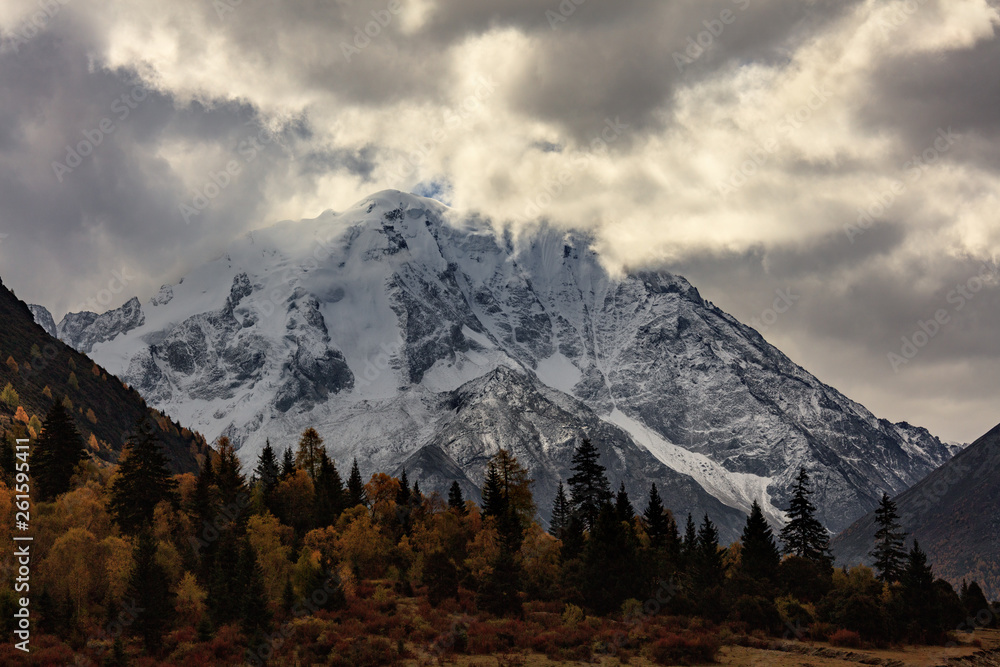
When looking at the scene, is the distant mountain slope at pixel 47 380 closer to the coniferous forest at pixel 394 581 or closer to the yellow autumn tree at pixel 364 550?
the coniferous forest at pixel 394 581

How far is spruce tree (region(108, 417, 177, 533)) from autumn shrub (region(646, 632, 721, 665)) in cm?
5043

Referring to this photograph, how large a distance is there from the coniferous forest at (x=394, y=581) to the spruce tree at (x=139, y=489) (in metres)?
0.18

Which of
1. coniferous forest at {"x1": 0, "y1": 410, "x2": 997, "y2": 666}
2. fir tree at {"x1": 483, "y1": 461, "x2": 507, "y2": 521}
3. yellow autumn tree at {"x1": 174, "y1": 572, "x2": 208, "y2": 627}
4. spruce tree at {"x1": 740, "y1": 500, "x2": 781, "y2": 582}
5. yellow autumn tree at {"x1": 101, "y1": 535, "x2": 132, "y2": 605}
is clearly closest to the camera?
coniferous forest at {"x1": 0, "y1": 410, "x2": 997, "y2": 666}

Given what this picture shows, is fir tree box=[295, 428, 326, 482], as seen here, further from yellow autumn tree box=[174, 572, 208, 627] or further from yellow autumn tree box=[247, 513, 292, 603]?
yellow autumn tree box=[174, 572, 208, 627]

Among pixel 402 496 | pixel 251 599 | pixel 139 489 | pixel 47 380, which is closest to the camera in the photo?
pixel 251 599

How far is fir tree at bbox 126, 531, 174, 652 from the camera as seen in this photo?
60219 millimetres

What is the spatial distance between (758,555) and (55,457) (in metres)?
71.9

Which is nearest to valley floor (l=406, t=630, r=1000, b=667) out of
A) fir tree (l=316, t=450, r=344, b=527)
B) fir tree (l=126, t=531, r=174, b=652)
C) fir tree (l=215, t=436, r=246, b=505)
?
fir tree (l=126, t=531, r=174, b=652)

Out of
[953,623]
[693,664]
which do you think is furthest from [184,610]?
[953,623]

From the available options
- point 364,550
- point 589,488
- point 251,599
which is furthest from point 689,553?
point 251,599

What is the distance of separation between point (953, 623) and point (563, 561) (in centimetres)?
3528

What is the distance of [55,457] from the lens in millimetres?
90875

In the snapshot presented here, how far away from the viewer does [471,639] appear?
59812mm

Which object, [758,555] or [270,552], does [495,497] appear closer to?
[758,555]
